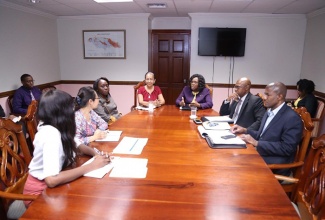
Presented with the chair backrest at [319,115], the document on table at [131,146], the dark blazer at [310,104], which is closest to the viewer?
the document on table at [131,146]

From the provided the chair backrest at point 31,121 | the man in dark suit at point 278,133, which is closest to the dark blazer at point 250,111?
the man in dark suit at point 278,133

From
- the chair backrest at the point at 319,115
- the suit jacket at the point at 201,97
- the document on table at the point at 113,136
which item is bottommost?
the chair backrest at the point at 319,115

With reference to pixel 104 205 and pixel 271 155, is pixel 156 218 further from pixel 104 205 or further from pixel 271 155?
pixel 271 155

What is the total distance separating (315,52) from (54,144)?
195 inches

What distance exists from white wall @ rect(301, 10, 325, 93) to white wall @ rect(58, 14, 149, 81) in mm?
3329

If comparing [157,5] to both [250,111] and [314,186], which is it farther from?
[314,186]

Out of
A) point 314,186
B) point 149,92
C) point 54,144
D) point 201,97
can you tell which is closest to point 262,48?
point 201,97

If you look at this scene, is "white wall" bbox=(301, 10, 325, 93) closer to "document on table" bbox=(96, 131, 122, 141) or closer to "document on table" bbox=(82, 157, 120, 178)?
"document on table" bbox=(96, 131, 122, 141)

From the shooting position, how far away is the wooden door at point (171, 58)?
5.61 metres

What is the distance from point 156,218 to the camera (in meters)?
0.93

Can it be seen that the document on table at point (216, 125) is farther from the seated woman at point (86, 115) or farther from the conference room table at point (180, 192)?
the seated woman at point (86, 115)

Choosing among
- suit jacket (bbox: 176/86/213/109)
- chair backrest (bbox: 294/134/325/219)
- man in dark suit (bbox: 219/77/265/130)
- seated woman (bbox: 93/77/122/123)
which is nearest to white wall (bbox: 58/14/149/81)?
suit jacket (bbox: 176/86/213/109)

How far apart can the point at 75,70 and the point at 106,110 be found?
289 centimetres

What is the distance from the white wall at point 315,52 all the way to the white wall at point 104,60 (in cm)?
333
